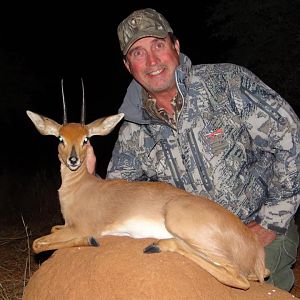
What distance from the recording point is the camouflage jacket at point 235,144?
539 cm

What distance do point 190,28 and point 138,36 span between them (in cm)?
3466

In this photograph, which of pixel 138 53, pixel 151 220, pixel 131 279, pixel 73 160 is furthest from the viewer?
pixel 138 53

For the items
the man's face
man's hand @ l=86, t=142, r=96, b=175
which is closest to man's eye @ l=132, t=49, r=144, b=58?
the man's face

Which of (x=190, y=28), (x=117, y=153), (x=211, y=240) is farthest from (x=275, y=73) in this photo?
(x=190, y=28)

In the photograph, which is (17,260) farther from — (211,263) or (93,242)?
(211,263)

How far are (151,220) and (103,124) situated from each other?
1504mm

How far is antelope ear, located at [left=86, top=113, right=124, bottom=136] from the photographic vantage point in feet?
18.6

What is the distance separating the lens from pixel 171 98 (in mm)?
5883

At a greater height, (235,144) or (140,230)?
(235,144)

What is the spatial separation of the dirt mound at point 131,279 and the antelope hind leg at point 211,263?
4cm

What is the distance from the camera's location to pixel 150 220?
4582 millimetres

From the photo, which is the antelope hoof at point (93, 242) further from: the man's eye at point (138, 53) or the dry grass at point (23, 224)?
the man's eye at point (138, 53)

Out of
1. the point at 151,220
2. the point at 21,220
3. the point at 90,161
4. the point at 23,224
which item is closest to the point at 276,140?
the point at 151,220

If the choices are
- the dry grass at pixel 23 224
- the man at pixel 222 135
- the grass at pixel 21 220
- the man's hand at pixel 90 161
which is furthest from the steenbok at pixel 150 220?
the grass at pixel 21 220
